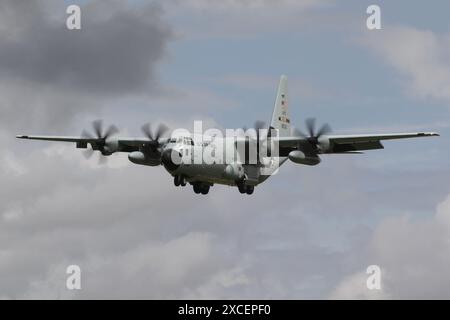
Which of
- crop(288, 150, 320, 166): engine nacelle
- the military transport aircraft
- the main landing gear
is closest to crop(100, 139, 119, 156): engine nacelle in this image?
the military transport aircraft

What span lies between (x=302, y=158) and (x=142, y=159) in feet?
37.7

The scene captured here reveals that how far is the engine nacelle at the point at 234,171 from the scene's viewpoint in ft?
196

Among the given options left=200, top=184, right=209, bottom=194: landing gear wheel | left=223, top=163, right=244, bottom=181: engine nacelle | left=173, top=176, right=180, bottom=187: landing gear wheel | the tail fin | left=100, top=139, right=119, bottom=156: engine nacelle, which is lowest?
left=173, top=176, right=180, bottom=187: landing gear wheel

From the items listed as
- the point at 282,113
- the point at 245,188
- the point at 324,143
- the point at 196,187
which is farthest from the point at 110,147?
the point at 324,143

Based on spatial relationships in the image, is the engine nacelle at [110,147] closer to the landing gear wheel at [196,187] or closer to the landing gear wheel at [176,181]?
the landing gear wheel at [196,187]

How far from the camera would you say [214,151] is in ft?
192

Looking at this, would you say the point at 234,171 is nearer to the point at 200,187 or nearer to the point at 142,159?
the point at 200,187

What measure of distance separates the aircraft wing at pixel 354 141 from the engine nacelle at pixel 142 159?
29.9 feet

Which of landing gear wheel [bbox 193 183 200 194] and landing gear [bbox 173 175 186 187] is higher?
landing gear wheel [bbox 193 183 200 194]

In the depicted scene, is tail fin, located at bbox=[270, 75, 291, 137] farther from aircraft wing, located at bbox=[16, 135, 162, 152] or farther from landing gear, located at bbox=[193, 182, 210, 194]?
aircraft wing, located at bbox=[16, 135, 162, 152]

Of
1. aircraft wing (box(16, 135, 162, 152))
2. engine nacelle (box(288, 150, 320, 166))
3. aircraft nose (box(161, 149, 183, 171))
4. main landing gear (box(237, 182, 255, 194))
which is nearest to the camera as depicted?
aircraft nose (box(161, 149, 183, 171))

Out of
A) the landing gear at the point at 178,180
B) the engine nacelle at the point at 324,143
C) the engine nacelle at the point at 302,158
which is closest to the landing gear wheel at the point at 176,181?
the landing gear at the point at 178,180

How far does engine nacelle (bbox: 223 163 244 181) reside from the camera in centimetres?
5968
